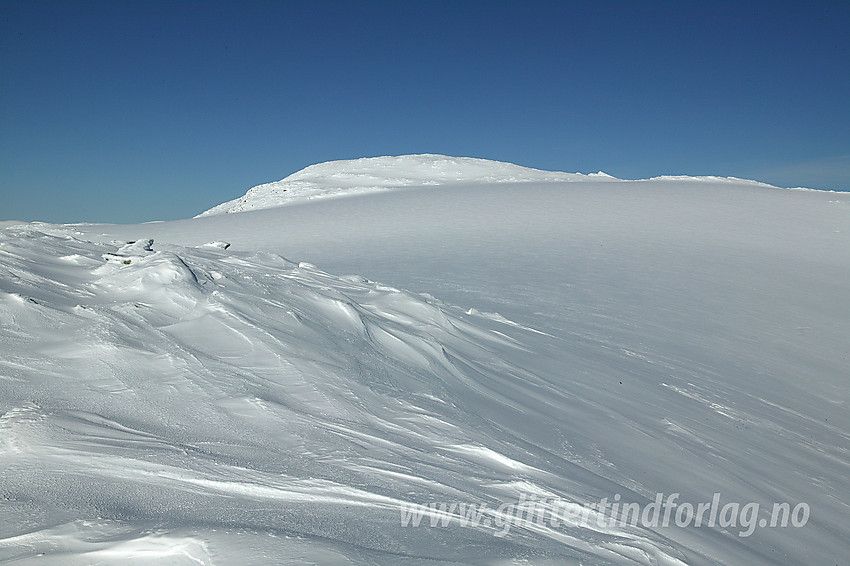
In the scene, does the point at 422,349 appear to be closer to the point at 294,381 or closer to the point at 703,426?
the point at 294,381

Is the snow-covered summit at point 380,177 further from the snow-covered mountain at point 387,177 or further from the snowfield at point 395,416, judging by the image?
the snowfield at point 395,416

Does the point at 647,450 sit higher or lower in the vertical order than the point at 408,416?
lower

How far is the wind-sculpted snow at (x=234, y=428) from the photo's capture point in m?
1.69

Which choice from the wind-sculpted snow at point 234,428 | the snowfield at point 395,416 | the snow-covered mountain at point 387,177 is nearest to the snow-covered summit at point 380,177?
the snow-covered mountain at point 387,177

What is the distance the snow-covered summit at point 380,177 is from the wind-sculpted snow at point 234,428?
53.8 feet

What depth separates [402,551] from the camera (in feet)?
5.75

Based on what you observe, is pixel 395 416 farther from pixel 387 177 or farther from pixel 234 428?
pixel 387 177

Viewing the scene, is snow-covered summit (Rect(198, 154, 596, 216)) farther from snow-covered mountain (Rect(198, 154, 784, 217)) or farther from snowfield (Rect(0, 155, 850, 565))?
snowfield (Rect(0, 155, 850, 565))

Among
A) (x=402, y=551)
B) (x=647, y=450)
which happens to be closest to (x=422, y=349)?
(x=647, y=450)

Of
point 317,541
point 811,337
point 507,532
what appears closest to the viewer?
point 317,541

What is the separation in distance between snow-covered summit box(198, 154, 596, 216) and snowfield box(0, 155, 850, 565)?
1347 centimetres

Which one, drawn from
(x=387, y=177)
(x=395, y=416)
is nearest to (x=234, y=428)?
(x=395, y=416)

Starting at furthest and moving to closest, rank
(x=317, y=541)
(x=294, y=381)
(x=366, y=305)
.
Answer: (x=366, y=305)
(x=294, y=381)
(x=317, y=541)

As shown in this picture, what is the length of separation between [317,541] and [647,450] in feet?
8.81
